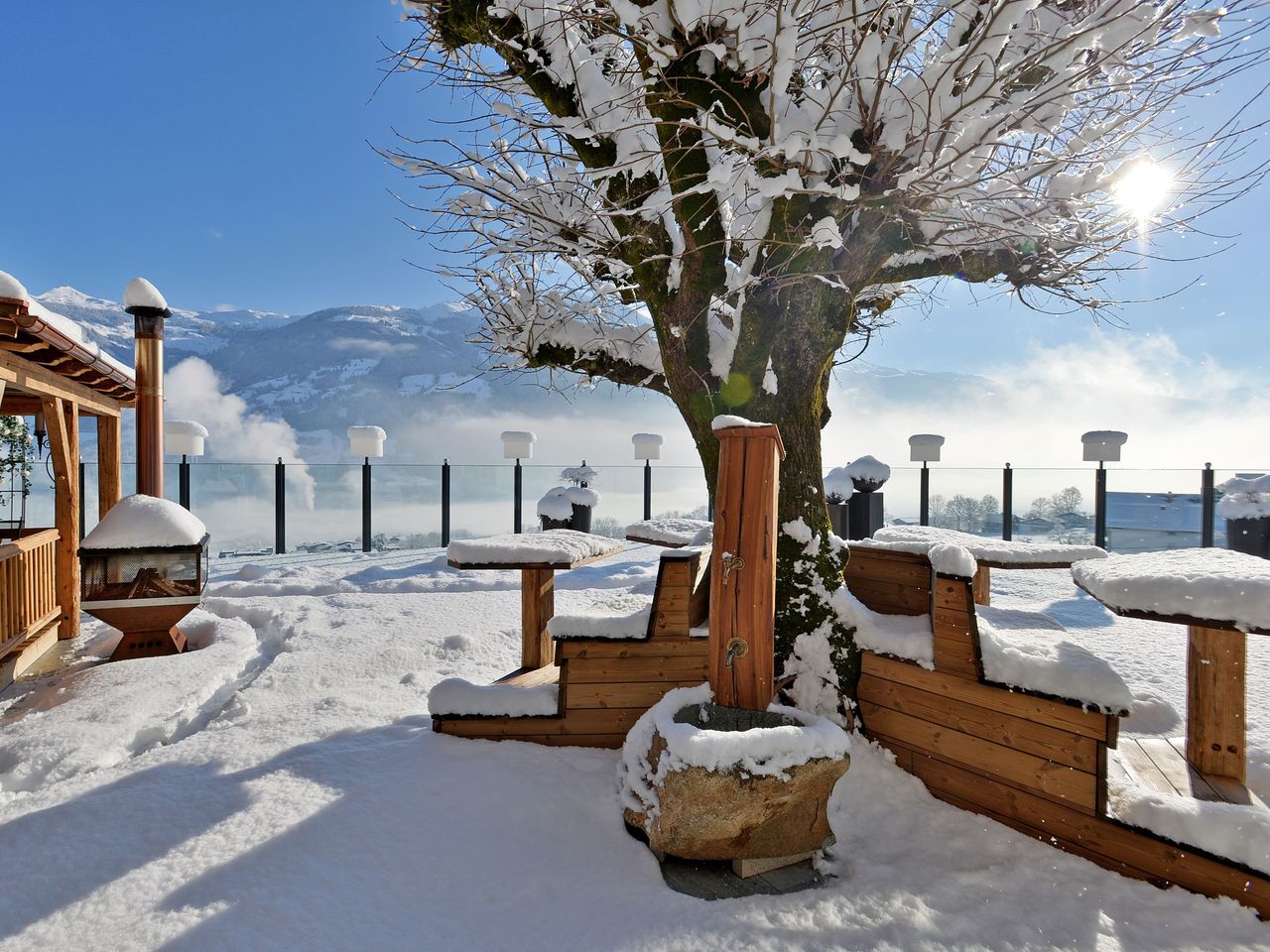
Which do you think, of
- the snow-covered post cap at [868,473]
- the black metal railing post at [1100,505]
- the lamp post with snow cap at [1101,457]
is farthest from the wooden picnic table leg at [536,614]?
the black metal railing post at [1100,505]

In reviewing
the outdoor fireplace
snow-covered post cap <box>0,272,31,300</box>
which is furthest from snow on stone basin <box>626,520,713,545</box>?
snow-covered post cap <box>0,272,31,300</box>

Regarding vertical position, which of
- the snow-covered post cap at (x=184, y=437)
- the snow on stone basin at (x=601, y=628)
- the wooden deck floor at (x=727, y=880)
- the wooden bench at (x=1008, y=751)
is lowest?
the wooden deck floor at (x=727, y=880)

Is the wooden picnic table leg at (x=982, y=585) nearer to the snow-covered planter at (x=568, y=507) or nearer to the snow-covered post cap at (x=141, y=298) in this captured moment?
the snow-covered planter at (x=568, y=507)

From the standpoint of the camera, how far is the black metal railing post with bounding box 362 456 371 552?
10.8 m

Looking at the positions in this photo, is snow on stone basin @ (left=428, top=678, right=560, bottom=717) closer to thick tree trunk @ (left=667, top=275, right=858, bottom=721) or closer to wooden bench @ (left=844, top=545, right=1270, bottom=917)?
thick tree trunk @ (left=667, top=275, right=858, bottom=721)

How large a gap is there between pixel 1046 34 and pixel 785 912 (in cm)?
376

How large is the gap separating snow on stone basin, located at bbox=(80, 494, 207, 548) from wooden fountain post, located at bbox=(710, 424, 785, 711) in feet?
15.1

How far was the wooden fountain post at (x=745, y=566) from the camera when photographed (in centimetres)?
221

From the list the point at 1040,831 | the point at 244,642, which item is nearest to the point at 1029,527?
the point at 1040,831

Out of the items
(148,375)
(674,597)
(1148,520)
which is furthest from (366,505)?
(1148,520)

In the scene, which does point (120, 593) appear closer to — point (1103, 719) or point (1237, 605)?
point (1103, 719)

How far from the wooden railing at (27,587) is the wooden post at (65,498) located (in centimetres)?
9

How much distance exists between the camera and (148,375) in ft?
19.5

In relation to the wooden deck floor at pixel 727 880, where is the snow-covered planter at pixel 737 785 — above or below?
above
